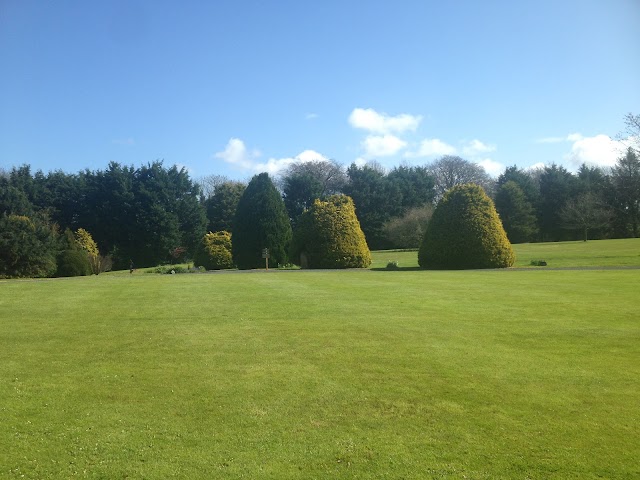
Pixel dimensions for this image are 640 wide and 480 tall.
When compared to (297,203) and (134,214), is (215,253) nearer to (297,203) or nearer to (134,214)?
(134,214)

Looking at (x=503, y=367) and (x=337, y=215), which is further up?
(x=337, y=215)

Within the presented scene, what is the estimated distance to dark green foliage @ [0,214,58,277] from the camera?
2933cm

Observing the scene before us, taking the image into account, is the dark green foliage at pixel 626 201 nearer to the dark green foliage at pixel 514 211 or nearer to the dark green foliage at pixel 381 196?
the dark green foliage at pixel 514 211

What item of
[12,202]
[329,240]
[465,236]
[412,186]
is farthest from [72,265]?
[412,186]

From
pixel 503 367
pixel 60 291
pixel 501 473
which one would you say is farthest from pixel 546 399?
pixel 60 291

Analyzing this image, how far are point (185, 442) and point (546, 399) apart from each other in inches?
143

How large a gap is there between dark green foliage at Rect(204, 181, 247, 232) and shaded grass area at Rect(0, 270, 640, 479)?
147 ft

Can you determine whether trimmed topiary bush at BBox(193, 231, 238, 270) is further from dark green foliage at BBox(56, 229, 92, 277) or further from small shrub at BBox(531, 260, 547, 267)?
small shrub at BBox(531, 260, 547, 267)

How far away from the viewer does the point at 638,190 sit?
58.5 metres

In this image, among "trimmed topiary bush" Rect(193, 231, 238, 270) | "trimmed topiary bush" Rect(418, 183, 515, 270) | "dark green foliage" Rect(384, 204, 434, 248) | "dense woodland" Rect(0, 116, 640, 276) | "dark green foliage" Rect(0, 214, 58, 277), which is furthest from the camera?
"dark green foliage" Rect(384, 204, 434, 248)

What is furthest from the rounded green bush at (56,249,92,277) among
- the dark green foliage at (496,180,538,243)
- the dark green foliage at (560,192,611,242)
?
the dark green foliage at (560,192,611,242)

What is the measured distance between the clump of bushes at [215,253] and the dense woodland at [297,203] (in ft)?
5.74

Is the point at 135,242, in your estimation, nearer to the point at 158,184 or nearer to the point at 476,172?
the point at 158,184

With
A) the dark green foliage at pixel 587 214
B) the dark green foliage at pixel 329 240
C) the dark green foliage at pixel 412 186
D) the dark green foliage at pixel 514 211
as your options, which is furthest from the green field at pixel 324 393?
the dark green foliage at pixel 412 186
